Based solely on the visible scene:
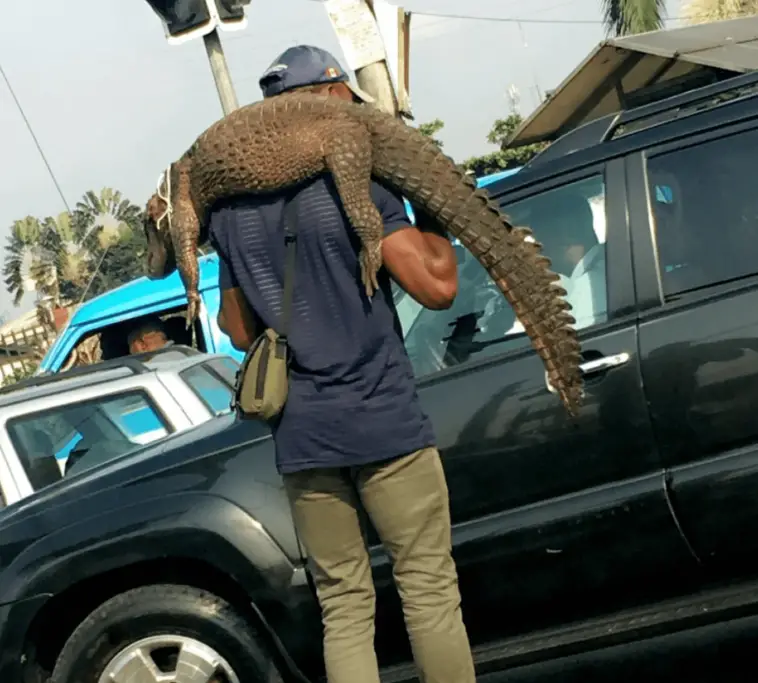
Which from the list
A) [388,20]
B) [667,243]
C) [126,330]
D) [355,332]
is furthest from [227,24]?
[355,332]

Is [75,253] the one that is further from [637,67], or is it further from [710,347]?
[710,347]

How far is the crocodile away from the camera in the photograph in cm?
→ 265

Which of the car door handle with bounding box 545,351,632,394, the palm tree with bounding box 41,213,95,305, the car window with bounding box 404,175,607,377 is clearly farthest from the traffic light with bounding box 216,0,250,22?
the palm tree with bounding box 41,213,95,305

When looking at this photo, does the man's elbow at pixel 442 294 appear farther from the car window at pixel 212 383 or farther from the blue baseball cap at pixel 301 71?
the car window at pixel 212 383

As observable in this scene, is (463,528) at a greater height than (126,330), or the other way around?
(126,330)

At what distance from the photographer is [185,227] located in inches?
112

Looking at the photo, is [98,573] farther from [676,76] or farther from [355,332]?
[676,76]

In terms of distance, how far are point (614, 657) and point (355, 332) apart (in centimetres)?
217

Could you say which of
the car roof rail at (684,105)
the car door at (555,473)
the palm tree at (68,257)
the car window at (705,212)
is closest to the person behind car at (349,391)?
the car door at (555,473)

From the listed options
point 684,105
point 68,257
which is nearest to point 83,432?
point 684,105

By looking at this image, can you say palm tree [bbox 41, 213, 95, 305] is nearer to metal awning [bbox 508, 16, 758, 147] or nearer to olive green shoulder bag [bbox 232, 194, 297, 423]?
metal awning [bbox 508, 16, 758, 147]

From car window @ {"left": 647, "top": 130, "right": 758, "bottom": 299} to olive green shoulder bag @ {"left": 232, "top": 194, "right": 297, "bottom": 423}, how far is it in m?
1.23

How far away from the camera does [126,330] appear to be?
8.36 metres

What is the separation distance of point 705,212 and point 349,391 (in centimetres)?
134
